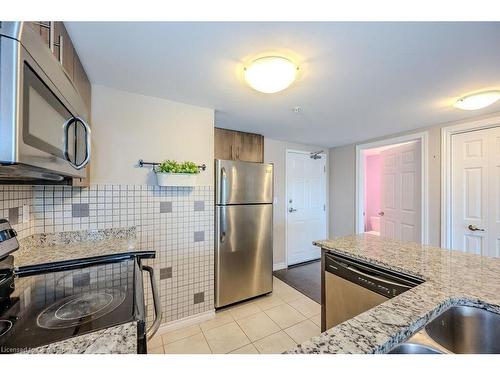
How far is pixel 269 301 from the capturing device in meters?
2.50

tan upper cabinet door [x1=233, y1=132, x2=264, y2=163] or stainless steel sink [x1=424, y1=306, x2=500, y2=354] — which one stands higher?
tan upper cabinet door [x1=233, y1=132, x2=264, y2=163]

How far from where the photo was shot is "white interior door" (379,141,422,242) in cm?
281

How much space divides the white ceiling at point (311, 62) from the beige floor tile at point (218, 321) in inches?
83.2

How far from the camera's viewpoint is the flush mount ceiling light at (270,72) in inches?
50.1

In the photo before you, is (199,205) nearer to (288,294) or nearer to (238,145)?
(238,145)

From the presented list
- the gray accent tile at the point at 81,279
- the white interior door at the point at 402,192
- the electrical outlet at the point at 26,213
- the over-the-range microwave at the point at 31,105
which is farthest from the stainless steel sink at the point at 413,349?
the white interior door at the point at 402,192

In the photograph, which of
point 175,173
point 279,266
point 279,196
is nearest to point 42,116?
point 175,173

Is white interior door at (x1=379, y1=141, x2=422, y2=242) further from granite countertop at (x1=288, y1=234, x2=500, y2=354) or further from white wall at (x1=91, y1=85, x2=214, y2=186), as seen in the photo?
white wall at (x1=91, y1=85, x2=214, y2=186)

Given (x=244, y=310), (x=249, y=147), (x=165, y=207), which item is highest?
(x=249, y=147)

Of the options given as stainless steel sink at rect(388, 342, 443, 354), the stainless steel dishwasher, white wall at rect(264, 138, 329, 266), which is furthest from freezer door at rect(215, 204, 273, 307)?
stainless steel sink at rect(388, 342, 443, 354)

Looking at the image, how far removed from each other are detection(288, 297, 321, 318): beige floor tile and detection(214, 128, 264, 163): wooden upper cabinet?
1.86 metres

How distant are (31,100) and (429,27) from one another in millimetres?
1636

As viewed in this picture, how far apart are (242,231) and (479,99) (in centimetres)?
240
